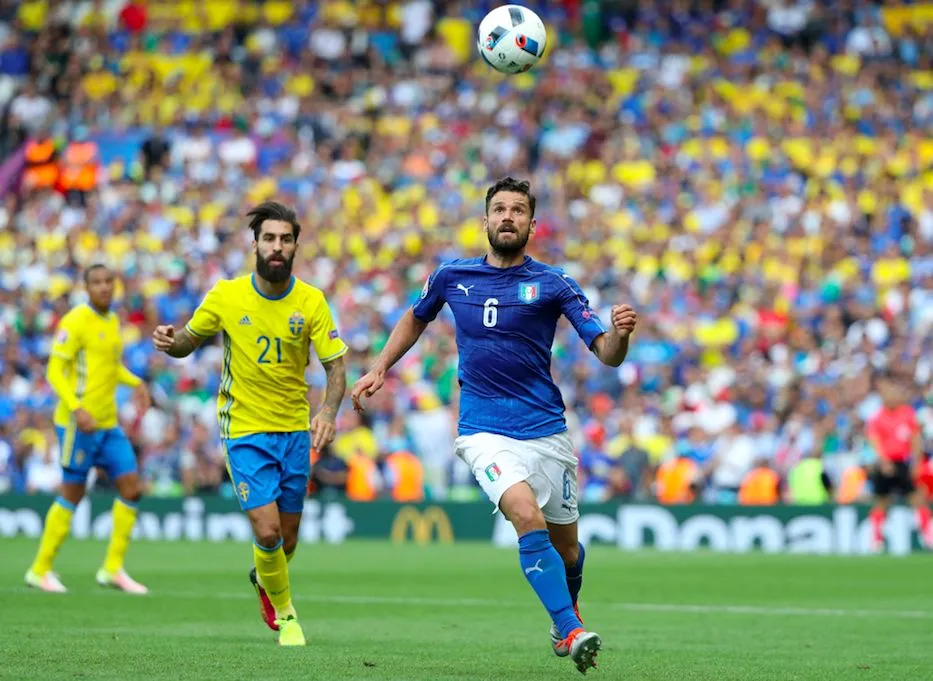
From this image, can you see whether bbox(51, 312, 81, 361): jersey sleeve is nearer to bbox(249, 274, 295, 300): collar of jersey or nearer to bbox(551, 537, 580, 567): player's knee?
bbox(249, 274, 295, 300): collar of jersey

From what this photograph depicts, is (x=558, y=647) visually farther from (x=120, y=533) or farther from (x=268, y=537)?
(x=120, y=533)

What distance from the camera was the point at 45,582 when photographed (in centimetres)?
1430

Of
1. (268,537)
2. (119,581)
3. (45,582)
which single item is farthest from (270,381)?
(45,582)

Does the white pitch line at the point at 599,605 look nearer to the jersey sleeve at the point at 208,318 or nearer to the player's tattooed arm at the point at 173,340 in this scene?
the jersey sleeve at the point at 208,318

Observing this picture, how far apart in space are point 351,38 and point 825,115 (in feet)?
31.2

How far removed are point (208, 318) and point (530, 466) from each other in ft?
8.11

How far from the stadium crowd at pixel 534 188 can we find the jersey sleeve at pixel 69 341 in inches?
290

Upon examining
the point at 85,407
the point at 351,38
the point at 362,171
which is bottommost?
the point at 85,407

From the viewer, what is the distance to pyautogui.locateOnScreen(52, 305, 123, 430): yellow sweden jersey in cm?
1443

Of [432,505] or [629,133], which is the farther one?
[629,133]

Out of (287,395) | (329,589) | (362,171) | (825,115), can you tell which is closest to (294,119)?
(362,171)

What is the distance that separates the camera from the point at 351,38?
32.5 meters

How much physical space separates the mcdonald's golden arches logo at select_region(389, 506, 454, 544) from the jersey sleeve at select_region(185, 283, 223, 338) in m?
12.6

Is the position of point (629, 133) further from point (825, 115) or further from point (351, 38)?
point (351, 38)
